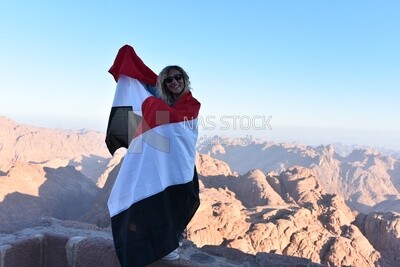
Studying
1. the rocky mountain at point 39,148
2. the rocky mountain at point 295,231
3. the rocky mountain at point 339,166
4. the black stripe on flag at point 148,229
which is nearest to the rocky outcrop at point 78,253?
the black stripe on flag at point 148,229

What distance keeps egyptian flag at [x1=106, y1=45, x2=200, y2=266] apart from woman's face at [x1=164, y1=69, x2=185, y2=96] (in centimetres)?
8

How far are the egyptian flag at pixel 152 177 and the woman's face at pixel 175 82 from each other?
0.08 m

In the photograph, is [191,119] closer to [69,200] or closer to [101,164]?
[69,200]

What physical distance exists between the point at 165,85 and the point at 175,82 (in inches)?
3.4

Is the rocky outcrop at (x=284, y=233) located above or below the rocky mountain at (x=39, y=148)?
above

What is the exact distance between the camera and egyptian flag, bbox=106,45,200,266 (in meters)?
2.21

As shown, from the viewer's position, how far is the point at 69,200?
93.1ft

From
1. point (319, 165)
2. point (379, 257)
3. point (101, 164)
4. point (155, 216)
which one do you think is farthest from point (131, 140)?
point (319, 165)

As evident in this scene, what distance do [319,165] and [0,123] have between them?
254 ft

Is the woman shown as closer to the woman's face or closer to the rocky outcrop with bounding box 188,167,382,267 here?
the woman's face

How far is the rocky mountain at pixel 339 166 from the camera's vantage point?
58.1 meters

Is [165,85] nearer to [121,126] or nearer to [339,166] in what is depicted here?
[121,126]

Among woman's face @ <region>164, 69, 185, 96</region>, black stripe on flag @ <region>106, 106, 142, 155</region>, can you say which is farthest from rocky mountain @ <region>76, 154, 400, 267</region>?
woman's face @ <region>164, 69, 185, 96</region>

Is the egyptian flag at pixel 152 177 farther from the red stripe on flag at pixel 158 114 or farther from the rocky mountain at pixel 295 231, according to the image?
the rocky mountain at pixel 295 231
